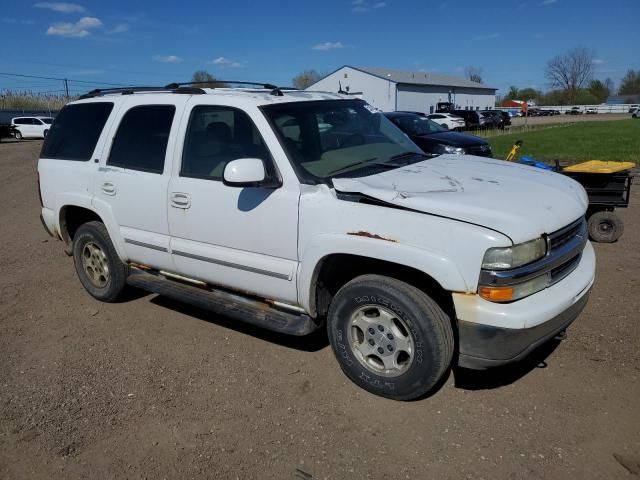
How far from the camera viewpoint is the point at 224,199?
388 centimetres

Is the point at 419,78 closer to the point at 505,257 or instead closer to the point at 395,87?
the point at 395,87

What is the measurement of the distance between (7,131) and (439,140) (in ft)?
106

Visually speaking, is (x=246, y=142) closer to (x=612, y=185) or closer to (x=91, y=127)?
(x=91, y=127)

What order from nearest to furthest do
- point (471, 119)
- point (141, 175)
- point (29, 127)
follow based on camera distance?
point (141, 175)
point (29, 127)
point (471, 119)

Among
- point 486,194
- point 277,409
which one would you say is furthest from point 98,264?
point 486,194

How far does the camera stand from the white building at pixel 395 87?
57.6 metres

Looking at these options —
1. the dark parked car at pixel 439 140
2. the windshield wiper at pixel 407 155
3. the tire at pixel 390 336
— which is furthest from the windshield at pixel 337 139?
the dark parked car at pixel 439 140

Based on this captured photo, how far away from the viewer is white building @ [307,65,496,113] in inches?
2269

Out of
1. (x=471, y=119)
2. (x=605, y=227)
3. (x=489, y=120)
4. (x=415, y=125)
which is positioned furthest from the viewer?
(x=489, y=120)

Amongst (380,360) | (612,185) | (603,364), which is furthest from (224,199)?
(612,185)

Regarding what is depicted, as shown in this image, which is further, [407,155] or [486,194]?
[407,155]

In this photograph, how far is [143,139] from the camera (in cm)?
453

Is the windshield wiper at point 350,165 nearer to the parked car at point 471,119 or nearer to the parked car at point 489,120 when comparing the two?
the parked car at point 471,119

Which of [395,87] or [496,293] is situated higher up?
[395,87]
